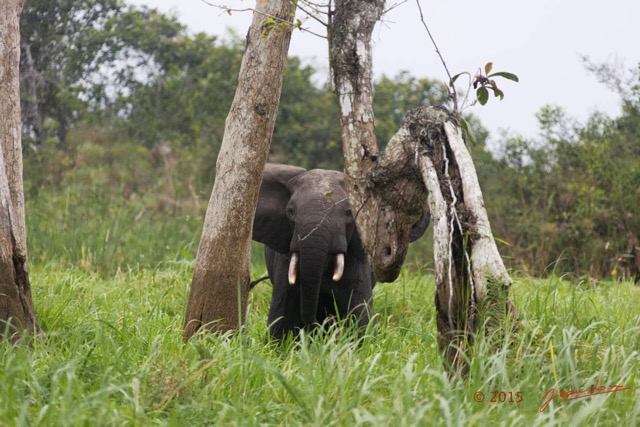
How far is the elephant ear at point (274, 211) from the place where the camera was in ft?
21.9

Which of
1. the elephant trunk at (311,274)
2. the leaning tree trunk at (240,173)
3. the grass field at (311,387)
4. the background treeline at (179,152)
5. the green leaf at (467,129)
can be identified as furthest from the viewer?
the background treeline at (179,152)

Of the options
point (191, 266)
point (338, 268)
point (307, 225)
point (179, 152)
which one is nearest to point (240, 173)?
point (307, 225)

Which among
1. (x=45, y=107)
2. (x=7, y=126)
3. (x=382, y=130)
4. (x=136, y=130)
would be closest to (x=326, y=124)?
(x=382, y=130)

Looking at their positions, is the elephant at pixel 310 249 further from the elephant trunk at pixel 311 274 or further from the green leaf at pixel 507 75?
the green leaf at pixel 507 75

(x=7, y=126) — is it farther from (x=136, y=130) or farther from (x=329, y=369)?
(x=136, y=130)

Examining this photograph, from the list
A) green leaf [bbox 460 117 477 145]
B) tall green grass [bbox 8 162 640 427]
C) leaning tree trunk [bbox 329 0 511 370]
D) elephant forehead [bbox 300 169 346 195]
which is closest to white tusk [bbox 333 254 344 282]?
elephant forehead [bbox 300 169 346 195]

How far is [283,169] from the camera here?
23.0 ft

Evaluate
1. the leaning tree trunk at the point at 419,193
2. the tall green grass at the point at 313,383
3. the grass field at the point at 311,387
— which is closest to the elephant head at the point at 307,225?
the tall green grass at the point at 313,383

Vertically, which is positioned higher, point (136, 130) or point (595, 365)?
point (136, 130)

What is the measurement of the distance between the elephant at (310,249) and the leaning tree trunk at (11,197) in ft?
5.97

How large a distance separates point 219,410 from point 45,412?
0.66 meters

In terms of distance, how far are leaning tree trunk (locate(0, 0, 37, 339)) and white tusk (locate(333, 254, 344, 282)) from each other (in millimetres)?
2075

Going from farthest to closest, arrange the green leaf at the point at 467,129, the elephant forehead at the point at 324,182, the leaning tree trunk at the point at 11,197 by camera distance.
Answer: the elephant forehead at the point at 324,182 < the leaning tree trunk at the point at 11,197 < the green leaf at the point at 467,129

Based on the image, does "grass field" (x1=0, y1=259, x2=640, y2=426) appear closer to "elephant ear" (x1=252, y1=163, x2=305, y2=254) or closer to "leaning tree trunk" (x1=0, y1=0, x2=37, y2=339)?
"leaning tree trunk" (x1=0, y1=0, x2=37, y2=339)
